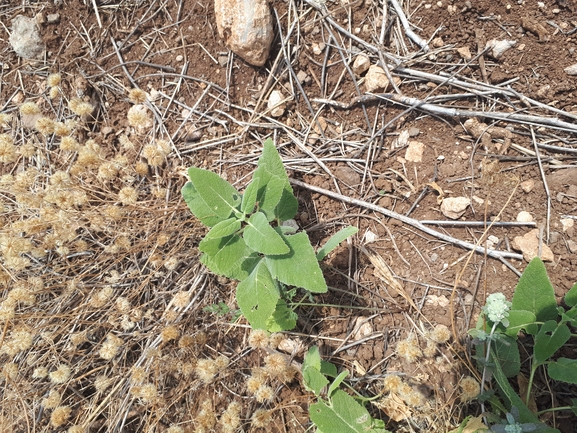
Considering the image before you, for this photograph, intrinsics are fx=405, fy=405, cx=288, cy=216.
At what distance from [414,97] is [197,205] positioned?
1435 mm

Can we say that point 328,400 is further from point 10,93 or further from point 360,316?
point 10,93

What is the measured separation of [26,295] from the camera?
92.3 inches

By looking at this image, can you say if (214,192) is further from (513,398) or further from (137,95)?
(513,398)

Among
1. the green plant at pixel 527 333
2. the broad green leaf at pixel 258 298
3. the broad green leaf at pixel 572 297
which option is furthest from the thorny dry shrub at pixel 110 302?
the broad green leaf at pixel 572 297

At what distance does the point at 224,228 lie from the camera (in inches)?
73.2

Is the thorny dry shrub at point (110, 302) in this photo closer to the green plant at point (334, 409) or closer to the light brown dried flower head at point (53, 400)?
the light brown dried flower head at point (53, 400)

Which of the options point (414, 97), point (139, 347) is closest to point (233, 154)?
point (414, 97)

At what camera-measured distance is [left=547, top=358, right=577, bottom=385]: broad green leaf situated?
1.81m

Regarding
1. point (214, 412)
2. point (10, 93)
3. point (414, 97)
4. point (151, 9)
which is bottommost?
point (214, 412)

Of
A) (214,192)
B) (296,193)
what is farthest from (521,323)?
(214,192)

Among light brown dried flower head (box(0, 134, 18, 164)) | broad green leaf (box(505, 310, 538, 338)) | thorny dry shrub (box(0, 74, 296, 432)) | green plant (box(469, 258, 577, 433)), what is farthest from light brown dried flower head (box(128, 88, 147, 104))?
broad green leaf (box(505, 310, 538, 338))

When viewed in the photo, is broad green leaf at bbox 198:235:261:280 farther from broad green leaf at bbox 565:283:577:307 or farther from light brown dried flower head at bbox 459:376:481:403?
broad green leaf at bbox 565:283:577:307

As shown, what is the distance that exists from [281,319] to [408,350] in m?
0.68

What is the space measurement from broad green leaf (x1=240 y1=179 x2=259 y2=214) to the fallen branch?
649 millimetres
